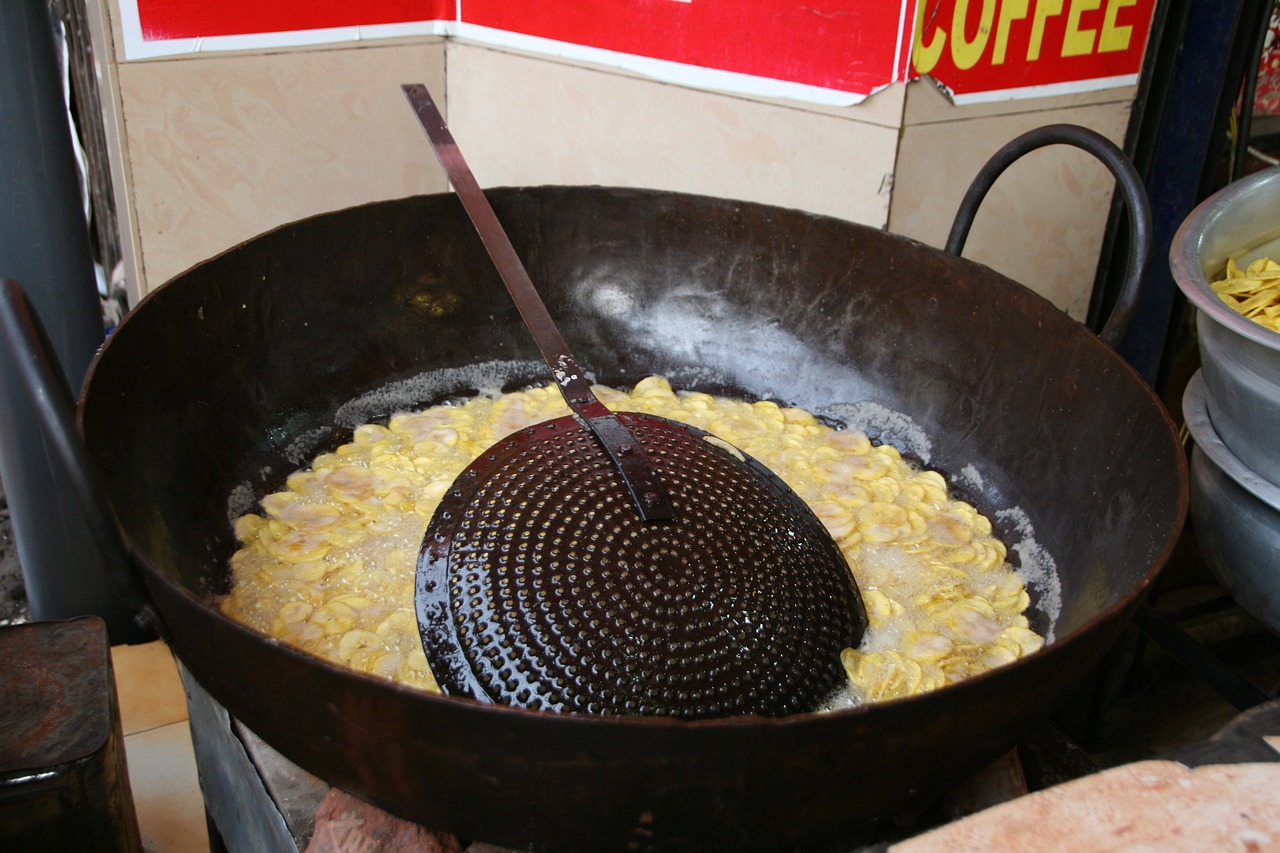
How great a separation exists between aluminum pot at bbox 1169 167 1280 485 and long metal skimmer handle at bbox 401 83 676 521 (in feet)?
2.30

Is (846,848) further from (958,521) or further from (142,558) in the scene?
(142,558)

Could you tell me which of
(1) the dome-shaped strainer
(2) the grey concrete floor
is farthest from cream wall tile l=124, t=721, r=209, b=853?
(1) the dome-shaped strainer

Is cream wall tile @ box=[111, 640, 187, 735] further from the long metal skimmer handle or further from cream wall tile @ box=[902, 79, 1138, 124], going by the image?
cream wall tile @ box=[902, 79, 1138, 124]

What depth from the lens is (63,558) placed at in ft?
7.07

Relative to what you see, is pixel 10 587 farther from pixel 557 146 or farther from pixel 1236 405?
pixel 1236 405

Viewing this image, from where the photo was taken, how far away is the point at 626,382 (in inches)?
79.6

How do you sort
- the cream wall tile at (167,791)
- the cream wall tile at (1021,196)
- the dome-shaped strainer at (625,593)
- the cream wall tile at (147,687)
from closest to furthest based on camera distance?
the dome-shaped strainer at (625,593) → the cream wall tile at (1021,196) → the cream wall tile at (167,791) → the cream wall tile at (147,687)

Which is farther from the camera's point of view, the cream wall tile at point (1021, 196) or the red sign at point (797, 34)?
the cream wall tile at point (1021, 196)

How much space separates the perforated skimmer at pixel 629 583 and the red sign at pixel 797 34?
0.90 m

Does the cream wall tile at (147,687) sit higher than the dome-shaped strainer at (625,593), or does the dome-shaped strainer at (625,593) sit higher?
the dome-shaped strainer at (625,593)

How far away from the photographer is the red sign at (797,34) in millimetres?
1848

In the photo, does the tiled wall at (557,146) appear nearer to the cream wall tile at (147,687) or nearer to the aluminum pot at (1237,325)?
the aluminum pot at (1237,325)

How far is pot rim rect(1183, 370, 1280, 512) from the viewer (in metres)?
1.26

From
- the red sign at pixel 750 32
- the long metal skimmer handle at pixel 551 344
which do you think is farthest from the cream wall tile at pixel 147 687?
the red sign at pixel 750 32
